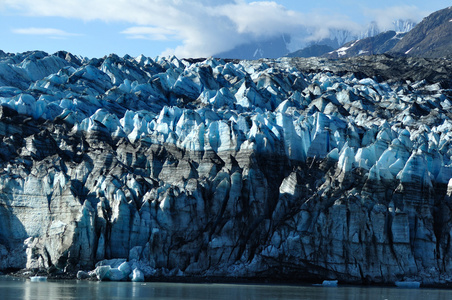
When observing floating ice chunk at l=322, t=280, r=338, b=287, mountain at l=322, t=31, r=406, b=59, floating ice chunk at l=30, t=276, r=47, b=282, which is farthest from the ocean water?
mountain at l=322, t=31, r=406, b=59

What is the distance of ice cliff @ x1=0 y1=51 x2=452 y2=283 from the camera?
39.9 metres

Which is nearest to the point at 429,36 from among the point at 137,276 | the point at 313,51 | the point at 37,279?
the point at 313,51

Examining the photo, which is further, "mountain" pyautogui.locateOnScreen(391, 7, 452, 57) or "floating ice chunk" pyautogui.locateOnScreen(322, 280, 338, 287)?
"mountain" pyautogui.locateOnScreen(391, 7, 452, 57)

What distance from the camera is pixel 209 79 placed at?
222 ft

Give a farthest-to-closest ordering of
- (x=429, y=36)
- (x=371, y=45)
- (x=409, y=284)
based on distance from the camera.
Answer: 1. (x=371, y=45)
2. (x=429, y=36)
3. (x=409, y=284)

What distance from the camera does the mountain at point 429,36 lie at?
488 feet

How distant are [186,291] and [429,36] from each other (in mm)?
133831

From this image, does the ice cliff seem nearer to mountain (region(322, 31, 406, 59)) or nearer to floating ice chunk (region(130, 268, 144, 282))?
floating ice chunk (region(130, 268, 144, 282))

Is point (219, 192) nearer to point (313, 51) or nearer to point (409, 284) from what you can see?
point (409, 284)

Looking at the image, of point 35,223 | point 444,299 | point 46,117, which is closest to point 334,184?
point 444,299

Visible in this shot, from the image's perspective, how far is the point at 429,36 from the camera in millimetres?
155500

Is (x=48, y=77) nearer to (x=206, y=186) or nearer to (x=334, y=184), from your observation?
(x=206, y=186)

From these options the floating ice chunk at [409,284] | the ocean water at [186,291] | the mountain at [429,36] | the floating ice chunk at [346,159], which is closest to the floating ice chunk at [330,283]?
the ocean water at [186,291]

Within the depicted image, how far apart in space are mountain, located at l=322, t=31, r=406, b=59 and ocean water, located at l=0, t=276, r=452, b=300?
442ft
